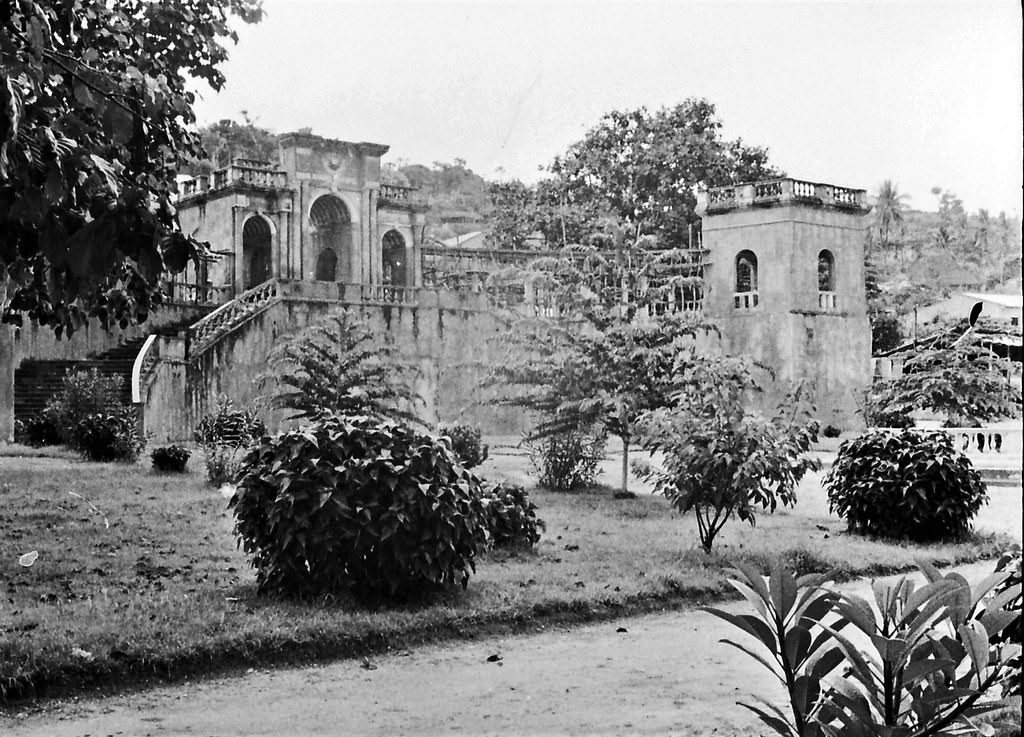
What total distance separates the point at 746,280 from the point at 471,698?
11.5m

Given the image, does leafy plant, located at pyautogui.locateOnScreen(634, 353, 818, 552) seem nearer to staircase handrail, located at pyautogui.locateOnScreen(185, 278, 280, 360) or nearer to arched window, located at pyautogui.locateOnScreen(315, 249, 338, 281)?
staircase handrail, located at pyautogui.locateOnScreen(185, 278, 280, 360)

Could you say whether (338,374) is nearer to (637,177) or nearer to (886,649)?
(637,177)

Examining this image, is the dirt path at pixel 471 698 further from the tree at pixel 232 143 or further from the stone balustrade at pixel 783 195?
the stone balustrade at pixel 783 195

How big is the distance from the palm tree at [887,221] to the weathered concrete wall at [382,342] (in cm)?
402

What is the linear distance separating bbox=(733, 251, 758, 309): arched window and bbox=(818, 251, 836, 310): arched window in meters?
A: 1.09

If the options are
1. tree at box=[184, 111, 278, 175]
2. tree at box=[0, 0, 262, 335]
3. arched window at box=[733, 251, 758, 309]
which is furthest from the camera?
arched window at box=[733, 251, 758, 309]

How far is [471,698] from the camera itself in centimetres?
443

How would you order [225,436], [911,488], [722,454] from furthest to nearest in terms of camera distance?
[225,436]
[911,488]
[722,454]

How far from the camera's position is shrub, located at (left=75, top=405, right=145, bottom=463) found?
392 inches

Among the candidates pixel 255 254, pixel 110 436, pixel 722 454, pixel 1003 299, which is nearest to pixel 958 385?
pixel 1003 299

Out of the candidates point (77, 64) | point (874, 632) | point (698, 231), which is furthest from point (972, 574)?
point (698, 231)

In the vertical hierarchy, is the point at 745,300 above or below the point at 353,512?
above

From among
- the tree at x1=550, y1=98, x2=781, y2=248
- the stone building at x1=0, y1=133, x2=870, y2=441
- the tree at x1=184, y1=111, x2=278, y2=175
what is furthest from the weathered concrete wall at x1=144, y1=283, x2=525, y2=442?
the tree at x1=550, y1=98, x2=781, y2=248

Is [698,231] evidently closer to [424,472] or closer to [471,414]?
[471,414]
